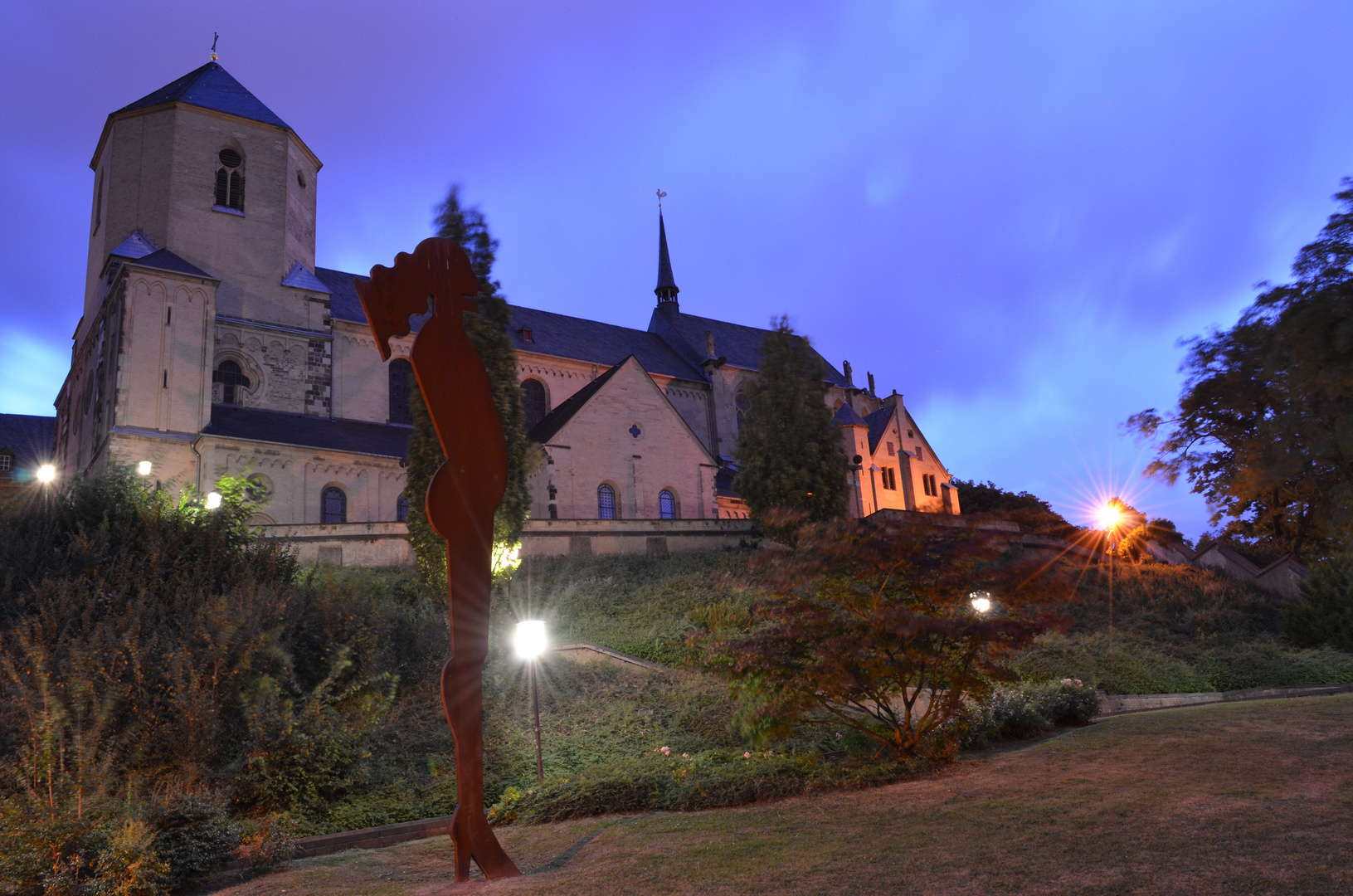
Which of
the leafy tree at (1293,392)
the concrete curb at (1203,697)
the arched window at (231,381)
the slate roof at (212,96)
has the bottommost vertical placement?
the concrete curb at (1203,697)

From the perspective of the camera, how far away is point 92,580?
15031mm

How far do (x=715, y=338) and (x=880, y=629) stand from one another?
150 feet

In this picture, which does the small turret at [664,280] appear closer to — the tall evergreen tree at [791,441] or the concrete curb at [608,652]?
the tall evergreen tree at [791,441]

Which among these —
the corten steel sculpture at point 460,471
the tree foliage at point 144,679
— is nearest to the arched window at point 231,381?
the tree foliage at point 144,679

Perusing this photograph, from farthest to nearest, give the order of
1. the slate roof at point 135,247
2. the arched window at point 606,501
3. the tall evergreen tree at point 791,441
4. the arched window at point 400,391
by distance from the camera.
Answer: the arched window at point 400,391 → the arched window at point 606,501 → the tall evergreen tree at point 791,441 → the slate roof at point 135,247

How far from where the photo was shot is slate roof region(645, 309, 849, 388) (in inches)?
2096

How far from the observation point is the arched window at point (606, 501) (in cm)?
3634

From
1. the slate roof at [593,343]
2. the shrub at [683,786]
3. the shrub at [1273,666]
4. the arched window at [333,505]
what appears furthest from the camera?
the slate roof at [593,343]

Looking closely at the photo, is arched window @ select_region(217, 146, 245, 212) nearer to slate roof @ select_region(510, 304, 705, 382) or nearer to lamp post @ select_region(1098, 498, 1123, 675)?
slate roof @ select_region(510, 304, 705, 382)

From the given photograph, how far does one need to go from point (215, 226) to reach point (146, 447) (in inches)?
428

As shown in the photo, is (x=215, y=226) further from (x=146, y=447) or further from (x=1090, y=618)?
(x=1090, y=618)

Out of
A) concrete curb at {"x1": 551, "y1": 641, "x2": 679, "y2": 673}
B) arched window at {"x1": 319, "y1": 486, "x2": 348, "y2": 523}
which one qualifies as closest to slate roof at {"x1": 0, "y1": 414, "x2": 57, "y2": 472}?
arched window at {"x1": 319, "y1": 486, "x2": 348, "y2": 523}

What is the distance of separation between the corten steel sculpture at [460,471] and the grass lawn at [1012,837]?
0.82m

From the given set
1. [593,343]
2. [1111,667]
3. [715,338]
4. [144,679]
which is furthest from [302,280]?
[1111,667]
